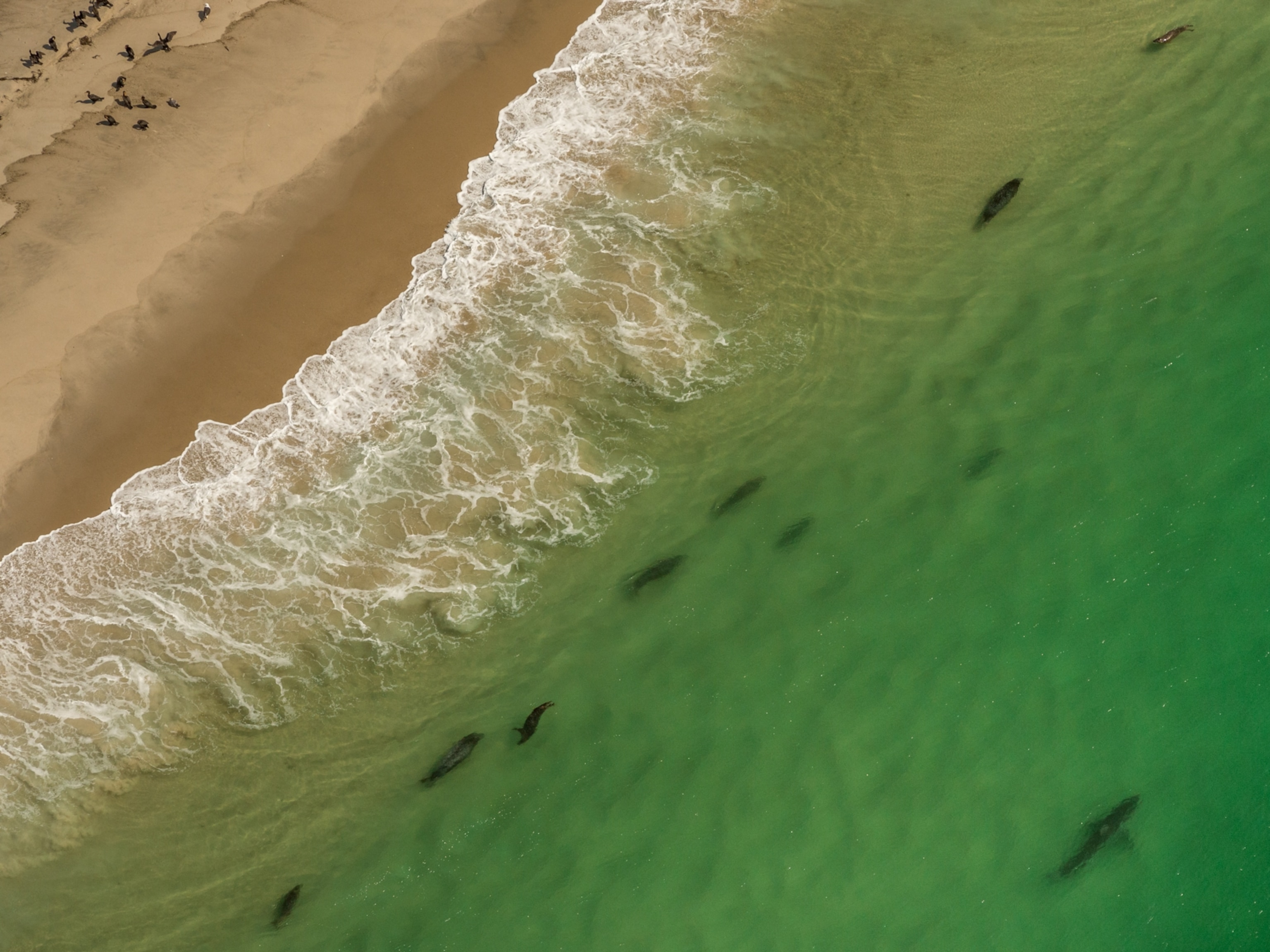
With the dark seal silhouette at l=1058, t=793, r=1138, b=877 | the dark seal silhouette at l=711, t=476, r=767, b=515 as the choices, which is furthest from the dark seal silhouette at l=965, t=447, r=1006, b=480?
the dark seal silhouette at l=1058, t=793, r=1138, b=877

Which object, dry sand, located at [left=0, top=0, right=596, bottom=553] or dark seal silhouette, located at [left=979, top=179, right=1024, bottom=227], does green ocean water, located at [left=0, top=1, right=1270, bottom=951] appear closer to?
dark seal silhouette, located at [left=979, top=179, right=1024, bottom=227]

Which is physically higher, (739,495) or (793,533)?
(739,495)

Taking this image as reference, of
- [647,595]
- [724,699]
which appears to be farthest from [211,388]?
[724,699]

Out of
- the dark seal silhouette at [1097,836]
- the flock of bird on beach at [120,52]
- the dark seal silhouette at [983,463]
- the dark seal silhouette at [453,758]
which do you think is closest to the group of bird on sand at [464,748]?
the dark seal silhouette at [453,758]

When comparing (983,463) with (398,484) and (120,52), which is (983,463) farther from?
(120,52)

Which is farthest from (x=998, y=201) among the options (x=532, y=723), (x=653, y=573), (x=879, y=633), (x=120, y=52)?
(x=120, y=52)

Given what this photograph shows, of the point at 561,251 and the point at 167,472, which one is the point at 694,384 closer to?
the point at 561,251
